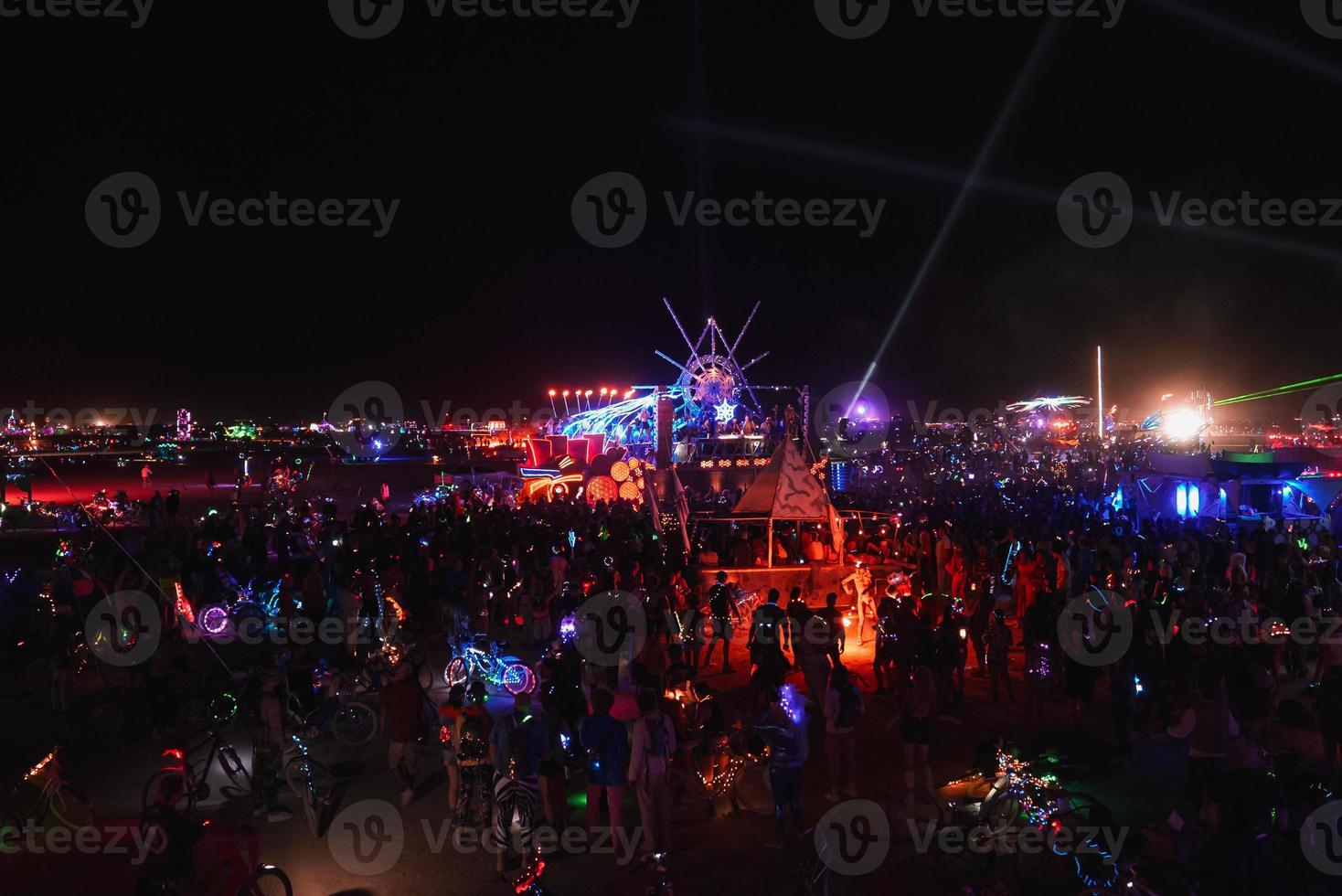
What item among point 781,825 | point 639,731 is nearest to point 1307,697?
point 781,825

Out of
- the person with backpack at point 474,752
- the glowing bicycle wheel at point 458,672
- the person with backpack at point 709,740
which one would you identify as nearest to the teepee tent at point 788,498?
the glowing bicycle wheel at point 458,672

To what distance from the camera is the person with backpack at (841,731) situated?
682 cm

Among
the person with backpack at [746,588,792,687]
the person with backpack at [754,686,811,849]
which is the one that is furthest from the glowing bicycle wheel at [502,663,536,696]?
the person with backpack at [754,686,811,849]

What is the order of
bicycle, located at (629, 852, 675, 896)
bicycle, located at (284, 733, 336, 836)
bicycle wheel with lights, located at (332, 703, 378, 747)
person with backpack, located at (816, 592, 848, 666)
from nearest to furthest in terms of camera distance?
1. bicycle, located at (629, 852, 675, 896)
2. bicycle, located at (284, 733, 336, 836)
3. person with backpack, located at (816, 592, 848, 666)
4. bicycle wheel with lights, located at (332, 703, 378, 747)

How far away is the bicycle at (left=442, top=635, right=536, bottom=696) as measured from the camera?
9117mm

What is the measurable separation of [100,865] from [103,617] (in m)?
5.18

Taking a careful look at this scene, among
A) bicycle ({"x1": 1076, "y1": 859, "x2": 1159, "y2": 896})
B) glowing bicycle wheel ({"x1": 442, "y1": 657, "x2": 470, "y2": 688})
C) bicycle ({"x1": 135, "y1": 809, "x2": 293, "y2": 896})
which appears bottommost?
bicycle ({"x1": 1076, "y1": 859, "x2": 1159, "y2": 896})

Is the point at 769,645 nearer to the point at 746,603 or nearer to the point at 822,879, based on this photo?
the point at 822,879

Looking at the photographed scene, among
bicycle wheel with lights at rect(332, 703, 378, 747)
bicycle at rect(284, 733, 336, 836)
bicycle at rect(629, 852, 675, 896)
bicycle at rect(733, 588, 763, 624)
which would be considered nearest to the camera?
bicycle at rect(629, 852, 675, 896)

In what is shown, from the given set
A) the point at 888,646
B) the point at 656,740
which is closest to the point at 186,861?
the point at 656,740

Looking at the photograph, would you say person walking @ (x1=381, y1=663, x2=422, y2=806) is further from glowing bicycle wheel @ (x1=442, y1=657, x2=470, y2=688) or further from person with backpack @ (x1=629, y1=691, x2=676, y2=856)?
person with backpack @ (x1=629, y1=691, x2=676, y2=856)

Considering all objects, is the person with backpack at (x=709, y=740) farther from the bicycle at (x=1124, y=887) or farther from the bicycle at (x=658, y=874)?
the bicycle at (x=1124, y=887)

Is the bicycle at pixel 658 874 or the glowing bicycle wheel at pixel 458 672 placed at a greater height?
the glowing bicycle wheel at pixel 458 672

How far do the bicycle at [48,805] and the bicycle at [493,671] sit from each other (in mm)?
3389
